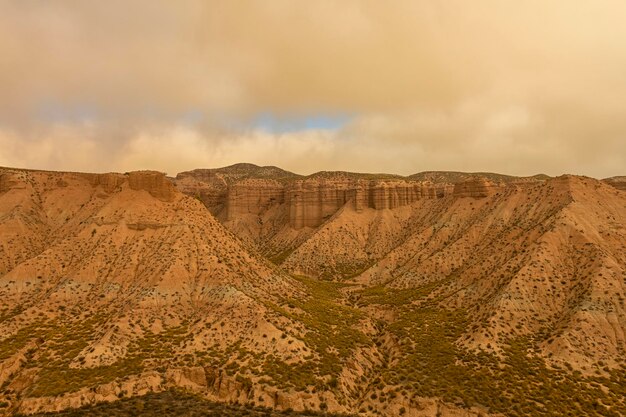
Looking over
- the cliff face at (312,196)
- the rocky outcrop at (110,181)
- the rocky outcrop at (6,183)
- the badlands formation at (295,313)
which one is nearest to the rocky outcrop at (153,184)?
the badlands formation at (295,313)

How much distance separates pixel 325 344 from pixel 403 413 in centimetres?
1449

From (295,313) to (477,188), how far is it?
248ft

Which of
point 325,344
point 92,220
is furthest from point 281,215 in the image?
point 325,344

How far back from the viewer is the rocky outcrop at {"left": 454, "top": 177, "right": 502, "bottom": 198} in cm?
11669

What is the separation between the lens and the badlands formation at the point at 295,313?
47.3 meters

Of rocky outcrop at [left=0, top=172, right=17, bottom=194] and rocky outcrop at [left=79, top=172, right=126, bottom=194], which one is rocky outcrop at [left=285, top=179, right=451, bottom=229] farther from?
rocky outcrop at [left=0, top=172, right=17, bottom=194]

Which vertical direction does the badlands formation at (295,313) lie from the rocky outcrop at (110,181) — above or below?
below

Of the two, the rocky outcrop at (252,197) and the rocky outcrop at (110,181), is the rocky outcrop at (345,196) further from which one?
the rocky outcrop at (110,181)

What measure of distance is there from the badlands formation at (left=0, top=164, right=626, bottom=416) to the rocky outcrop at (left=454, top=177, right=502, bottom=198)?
10759 mm

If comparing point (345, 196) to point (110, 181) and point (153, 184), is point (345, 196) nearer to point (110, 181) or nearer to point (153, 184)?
point (153, 184)

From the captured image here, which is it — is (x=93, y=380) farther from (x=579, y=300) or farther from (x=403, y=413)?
(x=579, y=300)

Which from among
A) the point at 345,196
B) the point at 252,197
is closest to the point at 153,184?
the point at 345,196

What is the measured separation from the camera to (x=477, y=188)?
118m

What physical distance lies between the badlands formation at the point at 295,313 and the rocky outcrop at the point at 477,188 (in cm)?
1076
